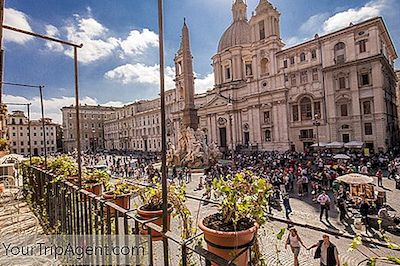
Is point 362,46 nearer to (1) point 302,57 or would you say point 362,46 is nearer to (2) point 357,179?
(1) point 302,57

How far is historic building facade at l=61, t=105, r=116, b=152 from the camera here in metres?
86.4

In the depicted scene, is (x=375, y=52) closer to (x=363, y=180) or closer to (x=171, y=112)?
(x=363, y=180)

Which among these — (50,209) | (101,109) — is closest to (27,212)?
(50,209)

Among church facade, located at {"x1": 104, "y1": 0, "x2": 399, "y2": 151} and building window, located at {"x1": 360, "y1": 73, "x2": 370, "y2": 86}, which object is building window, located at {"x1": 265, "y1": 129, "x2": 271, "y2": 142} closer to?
church facade, located at {"x1": 104, "y1": 0, "x2": 399, "y2": 151}

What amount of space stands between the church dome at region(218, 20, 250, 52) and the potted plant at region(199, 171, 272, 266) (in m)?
59.2

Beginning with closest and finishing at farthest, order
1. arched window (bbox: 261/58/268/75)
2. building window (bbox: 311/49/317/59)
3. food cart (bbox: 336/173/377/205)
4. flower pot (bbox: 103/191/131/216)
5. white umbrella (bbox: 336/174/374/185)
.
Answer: flower pot (bbox: 103/191/131/216) < white umbrella (bbox: 336/174/374/185) < food cart (bbox: 336/173/377/205) < building window (bbox: 311/49/317/59) < arched window (bbox: 261/58/268/75)

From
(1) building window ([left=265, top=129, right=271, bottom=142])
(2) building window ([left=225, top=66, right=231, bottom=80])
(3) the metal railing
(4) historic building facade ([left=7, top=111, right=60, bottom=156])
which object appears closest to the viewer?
(3) the metal railing

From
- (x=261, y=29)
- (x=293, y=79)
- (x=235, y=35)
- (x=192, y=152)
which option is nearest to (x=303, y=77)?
(x=293, y=79)

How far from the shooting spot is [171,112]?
6719 centimetres

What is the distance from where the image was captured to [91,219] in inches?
117

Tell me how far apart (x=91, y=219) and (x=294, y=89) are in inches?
1681

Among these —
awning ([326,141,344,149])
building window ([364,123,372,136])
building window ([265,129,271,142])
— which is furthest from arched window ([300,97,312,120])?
building window ([364,123,372,136])

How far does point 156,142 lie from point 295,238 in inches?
2667

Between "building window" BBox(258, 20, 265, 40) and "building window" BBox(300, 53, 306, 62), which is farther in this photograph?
"building window" BBox(258, 20, 265, 40)
